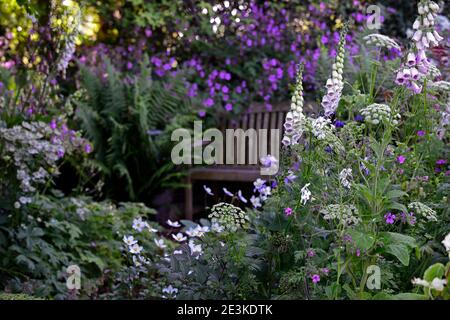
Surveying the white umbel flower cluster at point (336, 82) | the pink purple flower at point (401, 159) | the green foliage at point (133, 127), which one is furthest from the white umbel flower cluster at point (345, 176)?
the green foliage at point (133, 127)

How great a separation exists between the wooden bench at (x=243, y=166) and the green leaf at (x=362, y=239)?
3.58 m

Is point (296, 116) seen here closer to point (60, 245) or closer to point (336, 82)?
point (336, 82)

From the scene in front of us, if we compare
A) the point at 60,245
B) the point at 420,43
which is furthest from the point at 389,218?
the point at 60,245

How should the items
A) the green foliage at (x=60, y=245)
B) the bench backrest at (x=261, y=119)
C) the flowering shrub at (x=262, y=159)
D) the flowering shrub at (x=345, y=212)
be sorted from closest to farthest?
the flowering shrub at (x=345, y=212) → the flowering shrub at (x=262, y=159) → the green foliage at (x=60, y=245) → the bench backrest at (x=261, y=119)

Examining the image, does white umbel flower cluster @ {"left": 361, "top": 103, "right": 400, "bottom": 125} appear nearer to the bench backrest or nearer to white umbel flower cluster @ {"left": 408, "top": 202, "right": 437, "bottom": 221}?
white umbel flower cluster @ {"left": 408, "top": 202, "right": 437, "bottom": 221}

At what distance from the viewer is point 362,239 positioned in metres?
2.00

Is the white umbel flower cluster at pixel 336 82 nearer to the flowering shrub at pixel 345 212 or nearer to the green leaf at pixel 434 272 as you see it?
the flowering shrub at pixel 345 212

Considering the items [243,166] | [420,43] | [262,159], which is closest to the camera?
[420,43]

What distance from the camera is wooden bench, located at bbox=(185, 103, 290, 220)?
5883 mm

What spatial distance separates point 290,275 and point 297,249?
0.77 feet

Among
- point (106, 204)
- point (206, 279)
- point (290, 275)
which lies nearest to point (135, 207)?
point (106, 204)

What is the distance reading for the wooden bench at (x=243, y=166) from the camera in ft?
19.3

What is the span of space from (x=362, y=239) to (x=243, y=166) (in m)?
4.09

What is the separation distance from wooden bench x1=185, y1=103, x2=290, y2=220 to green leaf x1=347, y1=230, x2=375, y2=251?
141 inches
